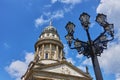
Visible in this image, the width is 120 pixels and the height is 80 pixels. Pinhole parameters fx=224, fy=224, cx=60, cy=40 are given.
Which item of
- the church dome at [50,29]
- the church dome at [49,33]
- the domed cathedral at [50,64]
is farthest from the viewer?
the church dome at [50,29]

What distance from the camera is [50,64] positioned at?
111 ft

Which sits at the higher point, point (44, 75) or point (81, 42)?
point (44, 75)

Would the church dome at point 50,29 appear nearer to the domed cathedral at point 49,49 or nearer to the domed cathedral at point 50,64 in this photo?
the domed cathedral at point 50,64

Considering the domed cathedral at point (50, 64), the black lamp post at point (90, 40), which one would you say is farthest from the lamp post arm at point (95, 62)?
the domed cathedral at point (50, 64)

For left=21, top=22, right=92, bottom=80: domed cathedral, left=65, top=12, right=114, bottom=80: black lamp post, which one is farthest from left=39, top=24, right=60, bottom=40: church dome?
left=65, top=12, right=114, bottom=80: black lamp post

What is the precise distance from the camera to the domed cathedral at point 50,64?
32.1 m

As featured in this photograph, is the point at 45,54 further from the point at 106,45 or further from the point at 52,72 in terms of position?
the point at 106,45

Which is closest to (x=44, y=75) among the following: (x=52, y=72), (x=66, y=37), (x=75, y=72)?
(x=52, y=72)

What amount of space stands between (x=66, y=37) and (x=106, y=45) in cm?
187

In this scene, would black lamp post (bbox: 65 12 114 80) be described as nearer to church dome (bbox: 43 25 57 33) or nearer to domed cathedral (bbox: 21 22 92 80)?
domed cathedral (bbox: 21 22 92 80)

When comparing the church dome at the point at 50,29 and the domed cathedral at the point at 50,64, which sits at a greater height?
the church dome at the point at 50,29

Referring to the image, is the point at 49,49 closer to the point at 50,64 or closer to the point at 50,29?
the point at 50,29

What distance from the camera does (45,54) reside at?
40219 millimetres

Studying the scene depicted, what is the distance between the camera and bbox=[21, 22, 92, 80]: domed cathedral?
32.1 metres
